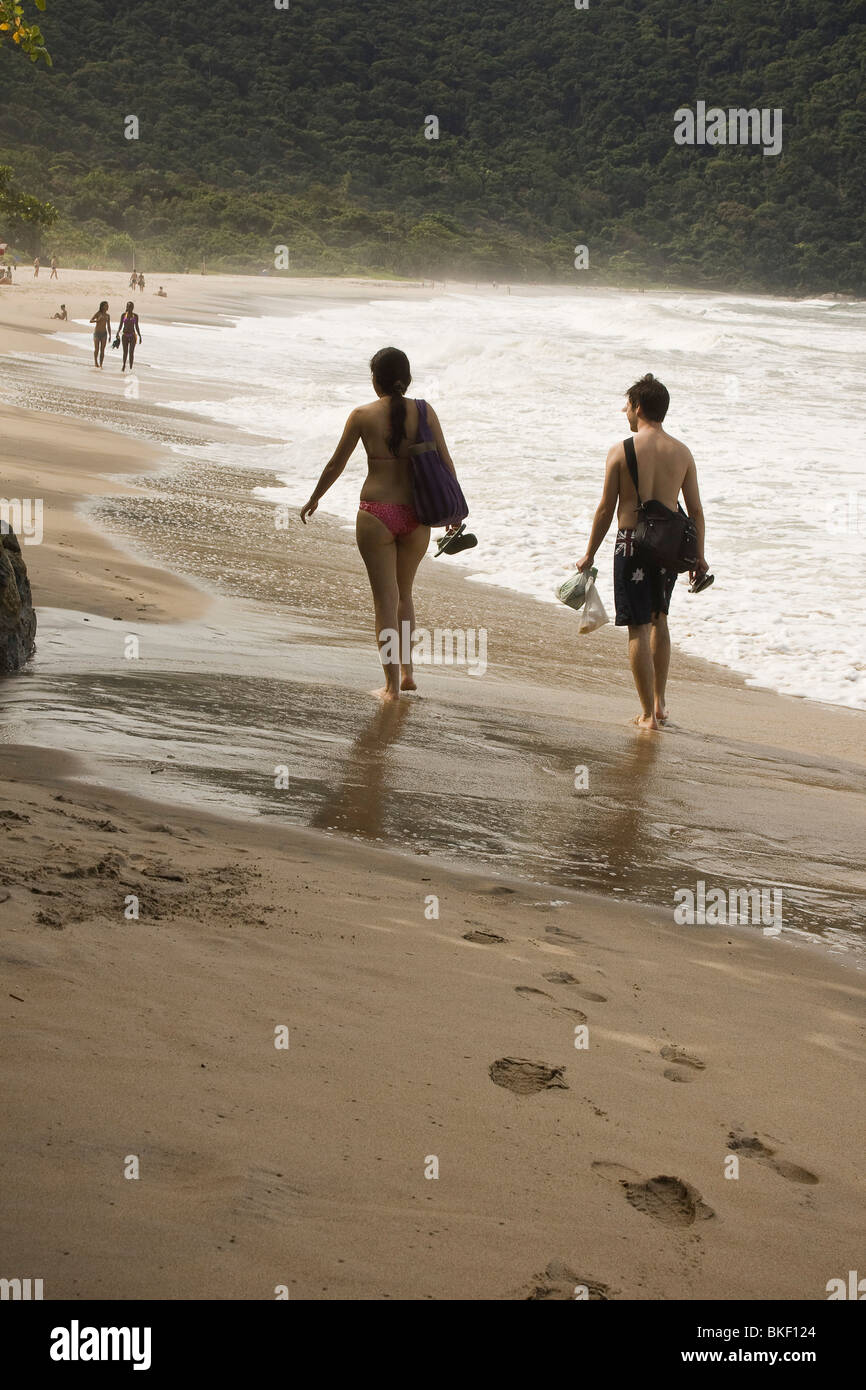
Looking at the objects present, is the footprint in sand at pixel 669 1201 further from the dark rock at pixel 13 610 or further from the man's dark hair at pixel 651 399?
the man's dark hair at pixel 651 399

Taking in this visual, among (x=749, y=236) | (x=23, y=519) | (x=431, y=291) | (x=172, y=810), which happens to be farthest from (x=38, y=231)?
(x=749, y=236)

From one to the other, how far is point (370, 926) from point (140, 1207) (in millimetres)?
1336

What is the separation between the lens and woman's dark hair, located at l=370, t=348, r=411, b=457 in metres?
5.93

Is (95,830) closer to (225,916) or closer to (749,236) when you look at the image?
(225,916)

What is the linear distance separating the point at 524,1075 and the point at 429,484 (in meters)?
3.72

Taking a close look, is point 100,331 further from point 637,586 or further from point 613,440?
point 637,586

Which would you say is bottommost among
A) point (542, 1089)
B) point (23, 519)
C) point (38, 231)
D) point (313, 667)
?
point (542, 1089)

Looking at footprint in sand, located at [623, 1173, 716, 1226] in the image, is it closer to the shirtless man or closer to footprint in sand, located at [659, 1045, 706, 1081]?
footprint in sand, located at [659, 1045, 706, 1081]

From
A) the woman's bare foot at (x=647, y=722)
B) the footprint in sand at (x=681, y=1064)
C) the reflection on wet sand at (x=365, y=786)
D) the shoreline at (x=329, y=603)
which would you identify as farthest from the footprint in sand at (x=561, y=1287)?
the woman's bare foot at (x=647, y=722)

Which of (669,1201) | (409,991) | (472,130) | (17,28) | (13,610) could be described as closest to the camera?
(669,1201)

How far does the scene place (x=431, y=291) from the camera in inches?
3329

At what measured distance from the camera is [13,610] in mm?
5527

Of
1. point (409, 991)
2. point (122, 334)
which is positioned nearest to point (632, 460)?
point (409, 991)
